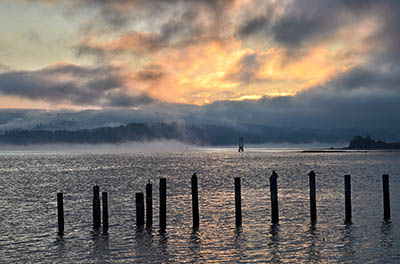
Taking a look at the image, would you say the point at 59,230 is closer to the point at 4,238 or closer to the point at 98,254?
the point at 4,238

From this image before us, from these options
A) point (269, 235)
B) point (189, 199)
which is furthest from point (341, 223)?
point (189, 199)

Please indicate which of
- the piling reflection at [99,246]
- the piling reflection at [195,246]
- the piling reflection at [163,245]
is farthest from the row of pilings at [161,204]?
the piling reflection at [195,246]

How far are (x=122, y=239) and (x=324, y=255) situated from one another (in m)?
11.4

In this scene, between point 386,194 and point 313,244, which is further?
point 386,194

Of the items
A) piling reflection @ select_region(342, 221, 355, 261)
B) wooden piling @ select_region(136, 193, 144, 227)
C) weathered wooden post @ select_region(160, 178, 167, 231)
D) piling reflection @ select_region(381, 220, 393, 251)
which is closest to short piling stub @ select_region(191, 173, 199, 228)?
weathered wooden post @ select_region(160, 178, 167, 231)

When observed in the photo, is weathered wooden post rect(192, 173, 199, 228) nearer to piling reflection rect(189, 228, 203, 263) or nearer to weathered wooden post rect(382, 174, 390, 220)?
piling reflection rect(189, 228, 203, 263)

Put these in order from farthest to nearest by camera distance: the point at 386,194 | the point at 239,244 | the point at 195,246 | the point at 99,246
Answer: the point at 386,194, the point at 99,246, the point at 239,244, the point at 195,246

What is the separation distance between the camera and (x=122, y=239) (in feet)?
85.6

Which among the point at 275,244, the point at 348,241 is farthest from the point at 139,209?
the point at 348,241

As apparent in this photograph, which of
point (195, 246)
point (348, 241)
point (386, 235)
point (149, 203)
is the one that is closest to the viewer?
point (195, 246)

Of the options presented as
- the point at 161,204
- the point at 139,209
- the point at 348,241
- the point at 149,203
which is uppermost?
the point at 149,203

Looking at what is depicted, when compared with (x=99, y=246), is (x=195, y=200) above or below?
above

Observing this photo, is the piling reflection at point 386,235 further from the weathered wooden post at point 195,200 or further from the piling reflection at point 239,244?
the weathered wooden post at point 195,200

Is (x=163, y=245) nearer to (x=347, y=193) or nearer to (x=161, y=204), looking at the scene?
(x=161, y=204)
